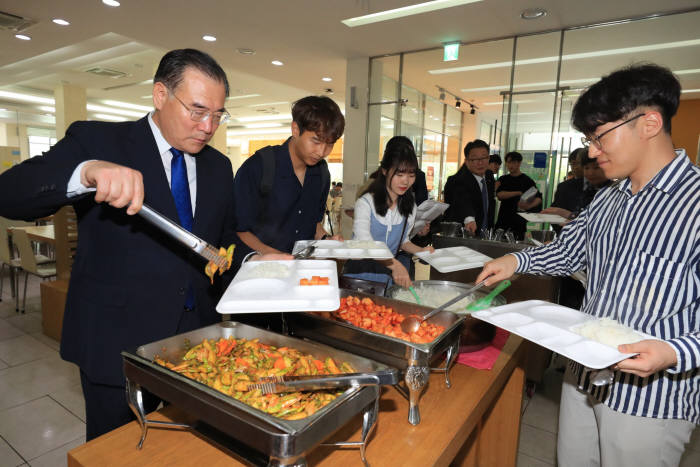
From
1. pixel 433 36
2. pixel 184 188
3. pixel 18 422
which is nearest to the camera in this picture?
pixel 184 188

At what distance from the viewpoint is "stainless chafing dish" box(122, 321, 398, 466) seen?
2.28ft

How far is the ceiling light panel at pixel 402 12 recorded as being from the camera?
3979mm

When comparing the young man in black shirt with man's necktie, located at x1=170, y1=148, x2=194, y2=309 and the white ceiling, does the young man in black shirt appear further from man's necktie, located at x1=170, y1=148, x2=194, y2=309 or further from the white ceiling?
man's necktie, located at x1=170, y1=148, x2=194, y2=309

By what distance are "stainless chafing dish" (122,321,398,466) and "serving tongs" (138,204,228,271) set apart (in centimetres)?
26

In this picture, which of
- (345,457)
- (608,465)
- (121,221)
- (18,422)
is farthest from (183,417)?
(18,422)

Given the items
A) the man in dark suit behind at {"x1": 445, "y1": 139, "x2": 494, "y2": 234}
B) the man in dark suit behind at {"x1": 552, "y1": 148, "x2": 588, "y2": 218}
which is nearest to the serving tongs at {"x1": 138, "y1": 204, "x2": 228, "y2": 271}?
the man in dark suit behind at {"x1": 445, "y1": 139, "x2": 494, "y2": 234}

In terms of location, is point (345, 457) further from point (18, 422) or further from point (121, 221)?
point (18, 422)

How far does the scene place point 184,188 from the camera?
121 centimetres

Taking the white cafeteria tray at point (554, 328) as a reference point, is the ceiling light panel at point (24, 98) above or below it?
above

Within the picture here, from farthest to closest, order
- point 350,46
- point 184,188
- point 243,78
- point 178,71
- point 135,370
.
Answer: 1. point 243,78
2. point 350,46
3. point 184,188
4. point 178,71
5. point 135,370

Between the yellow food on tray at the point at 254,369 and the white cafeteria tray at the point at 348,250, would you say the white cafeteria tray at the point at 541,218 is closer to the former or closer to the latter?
the white cafeteria tray at the point at 348,250

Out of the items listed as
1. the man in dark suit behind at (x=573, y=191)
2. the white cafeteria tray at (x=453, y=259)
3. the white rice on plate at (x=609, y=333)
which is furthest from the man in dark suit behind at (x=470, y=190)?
the white rice on plate at (x=609, y=333)

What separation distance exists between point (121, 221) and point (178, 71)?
0.45 meters

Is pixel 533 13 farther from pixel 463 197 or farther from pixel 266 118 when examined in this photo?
pixel 266 118
